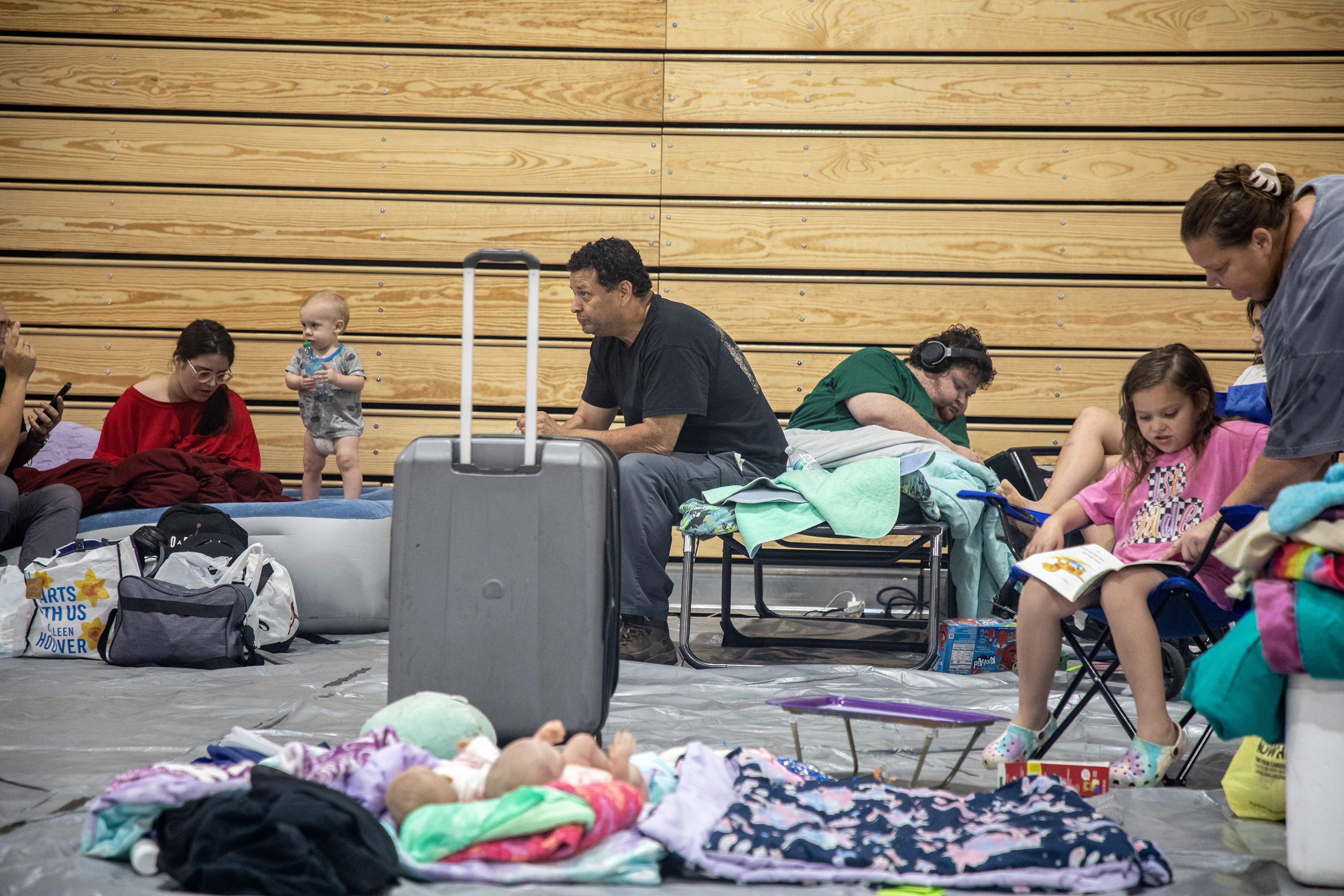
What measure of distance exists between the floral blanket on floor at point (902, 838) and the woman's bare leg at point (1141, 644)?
41cm

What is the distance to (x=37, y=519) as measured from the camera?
316cm

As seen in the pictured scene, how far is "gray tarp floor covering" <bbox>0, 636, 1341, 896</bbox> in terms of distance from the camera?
4.43ft

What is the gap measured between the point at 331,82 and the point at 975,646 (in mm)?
3462

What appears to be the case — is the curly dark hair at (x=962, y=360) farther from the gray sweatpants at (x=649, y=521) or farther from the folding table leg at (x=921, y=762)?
the folding table leg at (x=921, y=762)

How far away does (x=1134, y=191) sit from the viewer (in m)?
4.30

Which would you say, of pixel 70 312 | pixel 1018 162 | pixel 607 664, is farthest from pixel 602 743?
pixel 70 312

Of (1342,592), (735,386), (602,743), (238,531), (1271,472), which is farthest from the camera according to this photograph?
(735,386)

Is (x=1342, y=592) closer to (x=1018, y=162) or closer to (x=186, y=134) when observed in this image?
(x=1018, y=162)

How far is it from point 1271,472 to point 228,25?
432 cm

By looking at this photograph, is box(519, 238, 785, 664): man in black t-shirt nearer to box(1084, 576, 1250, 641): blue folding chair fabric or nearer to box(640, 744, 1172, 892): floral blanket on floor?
box(1084, 576, 1250, 641): blue folding chair fabric

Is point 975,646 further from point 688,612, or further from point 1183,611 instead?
point 1183,611

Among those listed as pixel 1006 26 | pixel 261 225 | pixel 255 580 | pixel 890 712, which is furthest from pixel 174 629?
pixel 1006 26

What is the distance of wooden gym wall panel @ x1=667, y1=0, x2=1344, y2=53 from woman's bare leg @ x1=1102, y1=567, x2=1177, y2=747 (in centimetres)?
304

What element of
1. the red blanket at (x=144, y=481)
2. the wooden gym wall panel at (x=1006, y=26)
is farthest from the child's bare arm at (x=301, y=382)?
the wooden gym wall panel at (x=1006, y=26)
